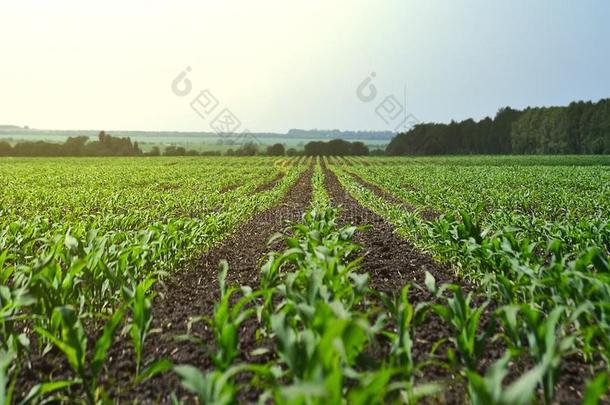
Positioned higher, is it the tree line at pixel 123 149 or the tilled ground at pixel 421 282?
→ the tilled ground at pixel 421 282

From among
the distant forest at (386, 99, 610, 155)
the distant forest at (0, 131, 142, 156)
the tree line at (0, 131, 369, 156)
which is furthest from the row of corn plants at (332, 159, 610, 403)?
the distant forest at (0, 131, 142, 156)

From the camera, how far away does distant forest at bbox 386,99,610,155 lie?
3044 inches

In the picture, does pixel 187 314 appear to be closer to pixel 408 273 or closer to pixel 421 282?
pixel 421 282

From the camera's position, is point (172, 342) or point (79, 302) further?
point (79, 302)

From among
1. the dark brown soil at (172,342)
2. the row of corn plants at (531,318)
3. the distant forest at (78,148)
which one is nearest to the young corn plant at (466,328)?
the row of corn plants at (531,318)

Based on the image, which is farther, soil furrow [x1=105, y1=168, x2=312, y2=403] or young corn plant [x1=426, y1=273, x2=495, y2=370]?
soil furrow [x1=105, y1=168, x2=312, y2=403]

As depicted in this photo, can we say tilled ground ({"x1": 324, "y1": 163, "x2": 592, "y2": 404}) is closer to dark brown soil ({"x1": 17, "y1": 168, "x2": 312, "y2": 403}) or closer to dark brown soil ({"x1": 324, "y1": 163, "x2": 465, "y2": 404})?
dark brown soil ({"x1": 324, "y1": 163, "x2": 465, "y2": 404})

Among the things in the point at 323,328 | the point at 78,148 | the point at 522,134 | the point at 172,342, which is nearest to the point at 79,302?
Answer: the point at 172,342

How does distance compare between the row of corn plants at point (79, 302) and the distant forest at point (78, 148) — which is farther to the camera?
the distant forest at point (78, 148)

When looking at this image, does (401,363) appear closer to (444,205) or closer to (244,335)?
(244,335)

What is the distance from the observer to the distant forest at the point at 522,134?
77.3 m

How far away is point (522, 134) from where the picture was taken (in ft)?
297

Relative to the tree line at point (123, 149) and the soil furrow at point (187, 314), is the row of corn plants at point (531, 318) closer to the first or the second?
the soil furrow at point (187, 314)

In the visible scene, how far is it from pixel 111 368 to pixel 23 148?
86849 mm
